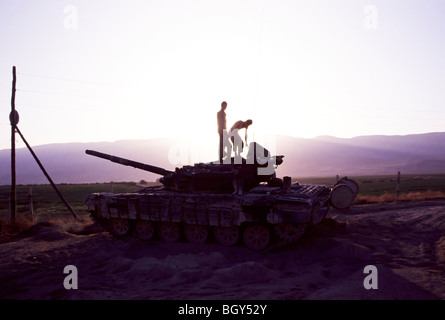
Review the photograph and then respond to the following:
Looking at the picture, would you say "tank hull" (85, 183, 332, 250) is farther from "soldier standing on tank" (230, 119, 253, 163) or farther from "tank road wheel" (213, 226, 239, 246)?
"soldier standing on tank" (230, 119, 253, 163)

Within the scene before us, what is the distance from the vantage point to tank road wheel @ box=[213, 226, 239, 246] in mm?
Result: 11750

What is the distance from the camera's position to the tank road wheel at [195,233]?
12.2 meters

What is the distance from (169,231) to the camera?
42.2 feet

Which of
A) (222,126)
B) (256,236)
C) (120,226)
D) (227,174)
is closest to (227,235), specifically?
(256,236)

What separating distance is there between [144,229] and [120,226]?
1085 mm

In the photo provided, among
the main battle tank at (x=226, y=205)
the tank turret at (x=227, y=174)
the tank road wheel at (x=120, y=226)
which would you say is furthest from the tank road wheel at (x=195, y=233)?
the tank road wheel at (x=120, y=226)

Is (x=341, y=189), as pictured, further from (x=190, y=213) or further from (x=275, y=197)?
(x=190, y=213)

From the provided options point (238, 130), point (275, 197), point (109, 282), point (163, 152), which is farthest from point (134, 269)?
point (163, 152)

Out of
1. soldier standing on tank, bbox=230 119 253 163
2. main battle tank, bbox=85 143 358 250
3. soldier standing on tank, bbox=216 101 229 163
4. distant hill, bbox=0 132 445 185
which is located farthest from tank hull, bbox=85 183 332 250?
distant hill, bbox=0 132 445 185

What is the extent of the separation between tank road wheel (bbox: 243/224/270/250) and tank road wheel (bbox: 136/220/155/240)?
3.41m

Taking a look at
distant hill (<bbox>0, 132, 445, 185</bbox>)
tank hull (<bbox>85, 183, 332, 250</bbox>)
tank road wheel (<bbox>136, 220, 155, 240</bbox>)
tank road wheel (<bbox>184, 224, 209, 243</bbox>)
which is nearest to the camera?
tank hull (<bbox>85, 183, 332, 250</bbox>)

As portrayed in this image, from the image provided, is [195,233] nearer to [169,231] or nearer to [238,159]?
[169,231]

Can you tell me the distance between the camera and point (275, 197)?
1095 cm

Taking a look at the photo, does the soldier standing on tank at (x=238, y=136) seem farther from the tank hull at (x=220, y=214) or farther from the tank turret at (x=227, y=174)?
the tank hull at (x=220, y=214)
